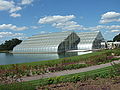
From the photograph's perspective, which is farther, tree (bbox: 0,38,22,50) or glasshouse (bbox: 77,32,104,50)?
tree (bbox: 0,38,22,50)

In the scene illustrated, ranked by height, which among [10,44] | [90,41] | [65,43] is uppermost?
[10,44]

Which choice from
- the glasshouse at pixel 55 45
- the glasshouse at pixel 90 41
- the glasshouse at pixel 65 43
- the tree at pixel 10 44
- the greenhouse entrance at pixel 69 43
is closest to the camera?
the glasshouse at pixel 55 45

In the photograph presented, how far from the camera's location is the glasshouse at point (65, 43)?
5876 cm

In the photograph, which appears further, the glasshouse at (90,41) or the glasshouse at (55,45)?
the glasshouse at (90,41)

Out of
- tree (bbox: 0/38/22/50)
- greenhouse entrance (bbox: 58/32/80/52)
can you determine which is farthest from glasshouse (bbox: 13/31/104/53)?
tree (bbox: 0/38/22/50)

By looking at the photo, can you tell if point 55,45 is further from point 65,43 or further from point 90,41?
point 90,41

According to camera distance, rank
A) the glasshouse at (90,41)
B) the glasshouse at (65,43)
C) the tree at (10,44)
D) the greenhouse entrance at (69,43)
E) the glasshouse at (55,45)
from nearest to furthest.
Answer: the glasshouse at (55,45)
the glasshouse at (65,43)
the greenhouse entrance at (69,43)
the glasshouse at (90,41)
the tree at (10,44)

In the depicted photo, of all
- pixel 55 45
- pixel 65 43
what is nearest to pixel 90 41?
pixel 65 43

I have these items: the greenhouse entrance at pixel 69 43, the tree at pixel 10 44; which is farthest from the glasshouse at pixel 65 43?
the tree at pixel 10 44

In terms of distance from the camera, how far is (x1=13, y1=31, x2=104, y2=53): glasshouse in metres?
58.8

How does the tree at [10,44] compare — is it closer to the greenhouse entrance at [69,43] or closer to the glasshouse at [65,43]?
the glasshouse at [65,43]

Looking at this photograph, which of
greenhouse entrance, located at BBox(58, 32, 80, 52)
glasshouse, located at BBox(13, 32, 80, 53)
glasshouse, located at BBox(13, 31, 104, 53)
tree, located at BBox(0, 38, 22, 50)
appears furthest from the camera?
tree, located at BBox(0, 38, 22, 50)

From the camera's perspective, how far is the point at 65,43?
61844 mm

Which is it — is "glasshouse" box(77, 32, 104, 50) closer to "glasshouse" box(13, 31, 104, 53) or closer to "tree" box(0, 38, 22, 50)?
"glasshouse" box(13, 31, 104, 53)
